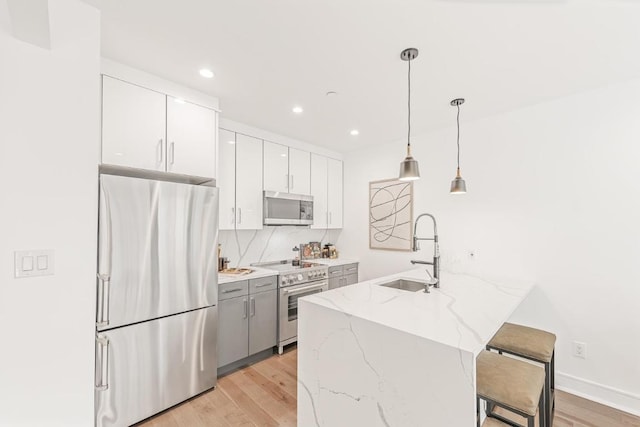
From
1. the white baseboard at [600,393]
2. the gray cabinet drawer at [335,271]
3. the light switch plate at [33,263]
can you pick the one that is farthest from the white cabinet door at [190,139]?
the white baseboard at [600,393]

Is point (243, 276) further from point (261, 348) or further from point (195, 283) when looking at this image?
point (261, 348)

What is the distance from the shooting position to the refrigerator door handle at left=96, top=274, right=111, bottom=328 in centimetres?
164

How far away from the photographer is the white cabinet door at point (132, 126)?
6.13 ft

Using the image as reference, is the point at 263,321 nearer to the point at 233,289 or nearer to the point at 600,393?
the point at 233,289

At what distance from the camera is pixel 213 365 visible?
2322mm

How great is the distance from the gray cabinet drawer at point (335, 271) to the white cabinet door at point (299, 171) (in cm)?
111

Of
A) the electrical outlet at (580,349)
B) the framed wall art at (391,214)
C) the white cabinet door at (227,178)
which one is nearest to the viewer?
the electrical outlet at (580,349)

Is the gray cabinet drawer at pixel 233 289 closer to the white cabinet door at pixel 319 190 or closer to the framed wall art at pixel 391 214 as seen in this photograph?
the white cabinet door at pixel 319 190

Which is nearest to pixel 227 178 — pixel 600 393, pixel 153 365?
pixel 153 365

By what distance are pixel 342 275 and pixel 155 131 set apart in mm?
2805

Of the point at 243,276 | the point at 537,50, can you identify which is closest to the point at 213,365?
the point at 243,276

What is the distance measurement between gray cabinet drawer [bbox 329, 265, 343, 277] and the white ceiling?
2096 millimetres

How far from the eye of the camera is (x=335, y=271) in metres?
3.71

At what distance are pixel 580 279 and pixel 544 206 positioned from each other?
68cm
